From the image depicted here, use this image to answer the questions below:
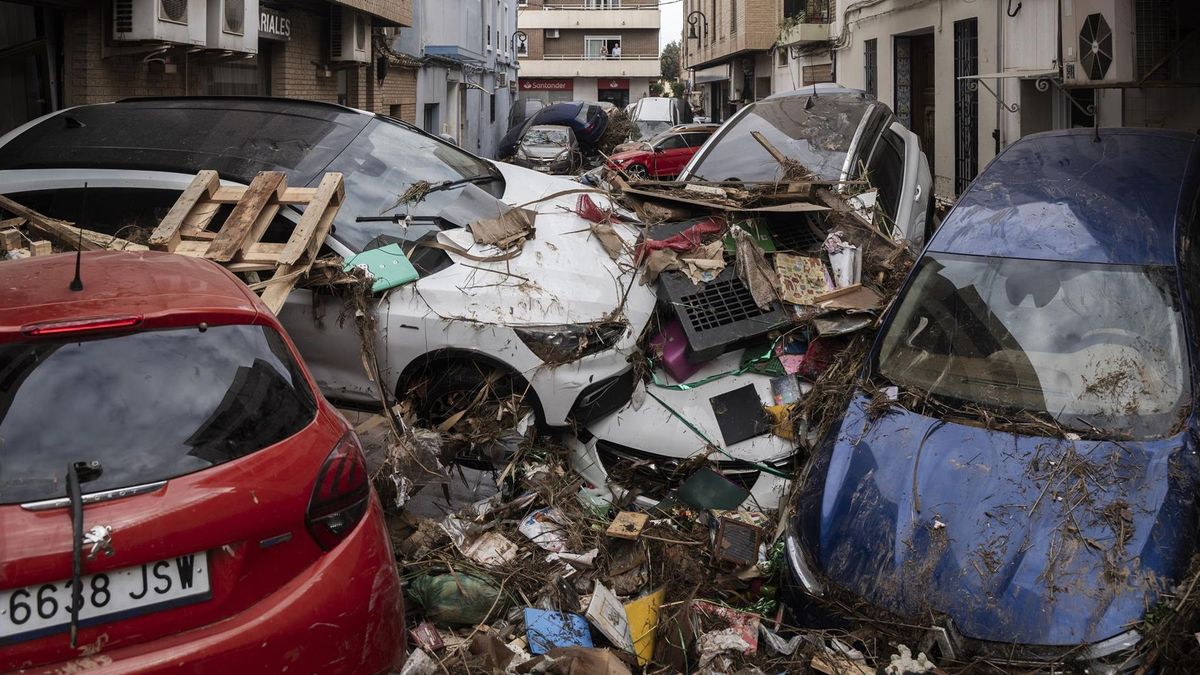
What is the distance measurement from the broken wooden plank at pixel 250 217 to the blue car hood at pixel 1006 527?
122 inches

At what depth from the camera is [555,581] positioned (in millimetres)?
4383

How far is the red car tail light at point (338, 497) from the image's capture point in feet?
10.0

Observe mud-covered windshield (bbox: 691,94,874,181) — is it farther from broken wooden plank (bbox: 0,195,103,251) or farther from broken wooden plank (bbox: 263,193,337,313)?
broken wooden plank (bbox: 0,195,103,251)

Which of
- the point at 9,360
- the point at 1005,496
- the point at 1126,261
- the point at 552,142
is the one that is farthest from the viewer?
the point at 552,142

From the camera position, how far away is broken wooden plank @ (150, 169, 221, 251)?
5352 mm

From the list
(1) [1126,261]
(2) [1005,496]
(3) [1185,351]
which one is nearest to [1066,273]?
(1) [1126,261]

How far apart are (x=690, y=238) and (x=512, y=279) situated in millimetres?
1233

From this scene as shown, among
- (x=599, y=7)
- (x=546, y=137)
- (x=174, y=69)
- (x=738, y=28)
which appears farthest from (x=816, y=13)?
(x=599, y=7)

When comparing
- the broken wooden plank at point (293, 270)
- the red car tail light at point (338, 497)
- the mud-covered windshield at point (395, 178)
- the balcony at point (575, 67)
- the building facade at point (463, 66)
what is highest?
the balcony at point (575, 67)

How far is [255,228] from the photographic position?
5.57 m

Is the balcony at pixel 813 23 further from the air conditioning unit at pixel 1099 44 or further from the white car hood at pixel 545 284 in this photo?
the white car hood at pixel 545 284

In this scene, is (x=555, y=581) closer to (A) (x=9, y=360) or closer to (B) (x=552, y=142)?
(A) (x=9, y=360)

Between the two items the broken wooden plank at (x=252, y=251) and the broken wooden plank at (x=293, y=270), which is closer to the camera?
the broken wooden plank at (x=293, y=270)

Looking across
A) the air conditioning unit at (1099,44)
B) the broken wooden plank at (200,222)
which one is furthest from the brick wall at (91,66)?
the air conditioning unit at (1099,44)
